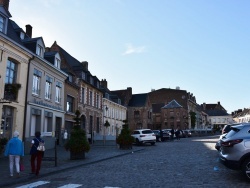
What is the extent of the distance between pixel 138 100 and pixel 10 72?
155 feet

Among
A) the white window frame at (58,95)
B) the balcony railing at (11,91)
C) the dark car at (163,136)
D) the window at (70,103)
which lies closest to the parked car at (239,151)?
the balcony railing at (11,91)

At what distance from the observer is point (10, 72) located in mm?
18172

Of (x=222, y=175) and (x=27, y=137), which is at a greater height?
(x=27, y=137)

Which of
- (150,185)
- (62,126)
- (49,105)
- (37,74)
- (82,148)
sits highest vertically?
Result: (37,74)

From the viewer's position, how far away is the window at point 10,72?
1777 centimetres

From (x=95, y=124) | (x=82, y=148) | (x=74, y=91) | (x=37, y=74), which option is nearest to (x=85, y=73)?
(x=74, y=91)

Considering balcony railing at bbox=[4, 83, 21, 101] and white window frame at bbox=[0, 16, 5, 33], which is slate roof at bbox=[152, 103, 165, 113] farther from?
white window frame at bbox=[0, 16, 5, 33]

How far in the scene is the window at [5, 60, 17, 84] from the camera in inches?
700

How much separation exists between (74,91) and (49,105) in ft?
22.7

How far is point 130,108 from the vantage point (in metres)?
63.6

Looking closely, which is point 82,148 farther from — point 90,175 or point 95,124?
point 95,124

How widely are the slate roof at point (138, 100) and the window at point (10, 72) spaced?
4569cm

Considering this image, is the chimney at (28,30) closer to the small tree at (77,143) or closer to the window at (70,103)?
the window at (70,103)

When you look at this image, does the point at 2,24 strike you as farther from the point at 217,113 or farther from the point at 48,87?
the point at 217,113
